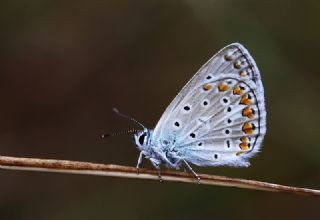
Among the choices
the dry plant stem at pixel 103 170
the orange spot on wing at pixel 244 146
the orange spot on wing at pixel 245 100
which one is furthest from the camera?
the orange spot on wing at pixel 245 100

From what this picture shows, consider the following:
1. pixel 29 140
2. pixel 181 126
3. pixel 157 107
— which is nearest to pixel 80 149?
pixel 29 140

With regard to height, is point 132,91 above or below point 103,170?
above

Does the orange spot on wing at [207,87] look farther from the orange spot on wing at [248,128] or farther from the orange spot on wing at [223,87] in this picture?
the orange spot on wing at [248,128]

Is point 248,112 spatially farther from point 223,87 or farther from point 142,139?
point 142,139

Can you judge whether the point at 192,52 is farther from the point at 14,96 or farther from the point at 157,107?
the point at 14,96

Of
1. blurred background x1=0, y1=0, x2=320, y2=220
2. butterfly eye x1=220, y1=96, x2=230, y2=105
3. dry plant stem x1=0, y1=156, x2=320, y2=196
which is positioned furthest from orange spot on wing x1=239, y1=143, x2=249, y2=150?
blurred background x1=0, y1=0, x2=320, y2=220

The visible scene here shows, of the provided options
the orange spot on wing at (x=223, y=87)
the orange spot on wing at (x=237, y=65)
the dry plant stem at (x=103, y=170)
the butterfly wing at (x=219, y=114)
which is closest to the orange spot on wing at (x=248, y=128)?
the butterfly wing at (x=219, y=114)

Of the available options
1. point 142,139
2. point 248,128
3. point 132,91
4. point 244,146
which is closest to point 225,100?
point 248,128
